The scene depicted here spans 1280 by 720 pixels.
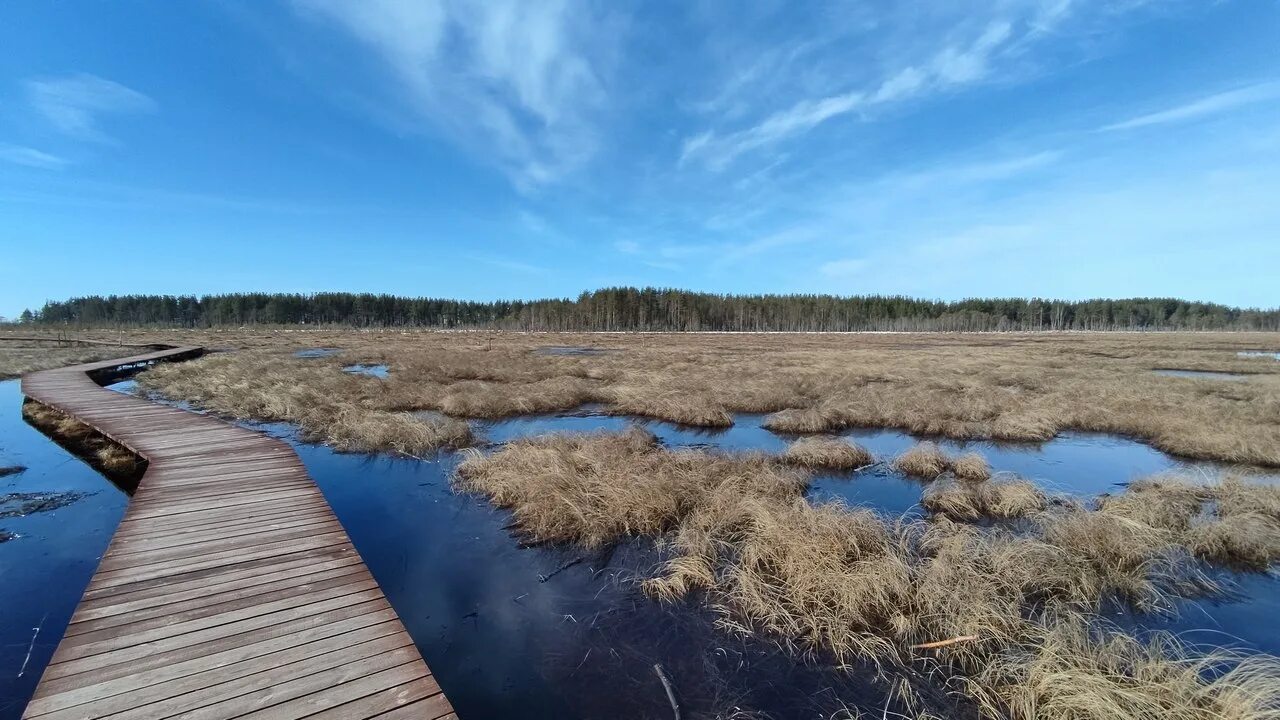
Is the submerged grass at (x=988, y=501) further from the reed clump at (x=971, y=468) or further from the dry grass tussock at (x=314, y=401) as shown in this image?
the dry grass tussock at (x=314, y=401)

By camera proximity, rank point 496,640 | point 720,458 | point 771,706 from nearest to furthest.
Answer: point 771,706
point 496,640
point 720,458

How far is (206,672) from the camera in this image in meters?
4.38

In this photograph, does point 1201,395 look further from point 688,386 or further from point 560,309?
point 560,309

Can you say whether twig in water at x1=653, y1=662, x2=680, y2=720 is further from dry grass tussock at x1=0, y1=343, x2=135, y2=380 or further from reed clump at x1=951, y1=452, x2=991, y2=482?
dry grass tussock at x1=0, y1=343, x2=135, y2=380

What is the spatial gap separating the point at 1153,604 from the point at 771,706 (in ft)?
19.8

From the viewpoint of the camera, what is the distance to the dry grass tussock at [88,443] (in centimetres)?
1234

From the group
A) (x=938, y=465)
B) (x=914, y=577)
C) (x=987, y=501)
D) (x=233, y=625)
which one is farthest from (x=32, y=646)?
(x=938, y=465)

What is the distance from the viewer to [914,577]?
7258mm

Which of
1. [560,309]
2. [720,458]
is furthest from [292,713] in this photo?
[560,309]

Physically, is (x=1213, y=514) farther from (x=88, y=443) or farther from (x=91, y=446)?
(x=88, y=443)

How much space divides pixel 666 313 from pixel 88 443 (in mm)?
123128

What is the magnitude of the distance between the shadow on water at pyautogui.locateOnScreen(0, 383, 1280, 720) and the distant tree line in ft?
394

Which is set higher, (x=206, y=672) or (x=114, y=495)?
(x=206, y=672)

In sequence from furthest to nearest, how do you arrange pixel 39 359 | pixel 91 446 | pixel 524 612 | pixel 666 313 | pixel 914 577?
pixel 666 313
pixel 39 359
pixel 91 446
pixel 914 577
pixel 524 612
